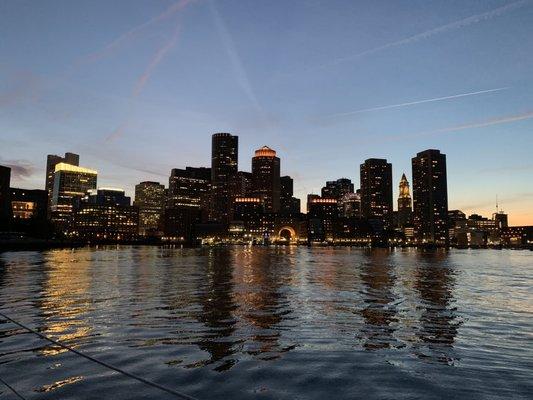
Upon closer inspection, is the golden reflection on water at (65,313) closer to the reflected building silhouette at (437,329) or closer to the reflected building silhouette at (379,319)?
the reflected building silhouette at (379,319)

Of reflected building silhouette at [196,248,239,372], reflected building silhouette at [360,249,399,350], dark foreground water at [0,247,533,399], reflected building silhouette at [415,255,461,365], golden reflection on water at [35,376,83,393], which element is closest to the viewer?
golden reflection on water at [35,376,83,393]

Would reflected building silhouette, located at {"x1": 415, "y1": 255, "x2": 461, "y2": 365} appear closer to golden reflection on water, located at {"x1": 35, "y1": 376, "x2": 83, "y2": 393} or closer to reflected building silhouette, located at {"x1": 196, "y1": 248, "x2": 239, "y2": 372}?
reflected building silhouette, located at {"x1": 196, "y1": 248, "x2": 239, "y2": 372}

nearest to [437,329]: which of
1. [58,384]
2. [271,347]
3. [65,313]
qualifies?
[271,347]

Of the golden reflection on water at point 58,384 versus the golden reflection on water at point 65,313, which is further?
the golden reflection on water at point 65,313

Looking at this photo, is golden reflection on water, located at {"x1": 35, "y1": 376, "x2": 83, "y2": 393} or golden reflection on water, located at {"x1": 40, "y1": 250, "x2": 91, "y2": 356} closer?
golden reflection on water, located at {"x1": 35, "y1": 376, "x2": 83, "y2": 393}

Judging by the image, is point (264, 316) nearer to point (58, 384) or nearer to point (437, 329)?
point (437, 329)

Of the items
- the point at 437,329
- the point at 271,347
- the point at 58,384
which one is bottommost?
the point at 437,329

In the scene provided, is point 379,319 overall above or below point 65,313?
below

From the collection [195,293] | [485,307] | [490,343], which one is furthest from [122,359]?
[485,307]

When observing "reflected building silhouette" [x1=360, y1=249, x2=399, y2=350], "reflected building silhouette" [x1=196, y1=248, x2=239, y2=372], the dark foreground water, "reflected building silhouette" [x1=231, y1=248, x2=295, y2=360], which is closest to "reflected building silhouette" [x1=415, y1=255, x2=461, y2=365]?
the dark foreground water

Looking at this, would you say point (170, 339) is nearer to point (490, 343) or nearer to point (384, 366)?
point (384, 366)

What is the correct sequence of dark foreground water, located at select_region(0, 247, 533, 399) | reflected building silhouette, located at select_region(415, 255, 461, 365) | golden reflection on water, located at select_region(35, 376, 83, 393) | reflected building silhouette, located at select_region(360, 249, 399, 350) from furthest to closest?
reflected building silhouette, located at select_region(360, 249, 399, 350), reflected building silhouette, located at select_region(415, 255, 461, 365), dark foreground water, located at select_region(0, 247, 533, 399), golden reflection on water, located at select_region(35, 376, 83, 393)

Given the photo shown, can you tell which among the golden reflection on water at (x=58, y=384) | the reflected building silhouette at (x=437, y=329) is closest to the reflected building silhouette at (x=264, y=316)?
the reflected building silhouette at (x=437, y=329)

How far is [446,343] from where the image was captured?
18781 mm
